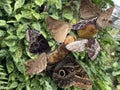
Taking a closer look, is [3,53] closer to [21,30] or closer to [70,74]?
[21,30]

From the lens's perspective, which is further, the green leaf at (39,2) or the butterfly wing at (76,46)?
the green leaf at (39,2)

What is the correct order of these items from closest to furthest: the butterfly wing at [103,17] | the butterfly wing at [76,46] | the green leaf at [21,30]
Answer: the butterfly wing at [76,46], the green leaf at [21,30], the butterfly wing at [103,17]

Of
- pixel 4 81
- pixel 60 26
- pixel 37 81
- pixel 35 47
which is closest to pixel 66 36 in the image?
pixel 60 26

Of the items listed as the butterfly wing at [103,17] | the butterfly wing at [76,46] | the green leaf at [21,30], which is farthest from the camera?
the butterfly wing at [103,17]

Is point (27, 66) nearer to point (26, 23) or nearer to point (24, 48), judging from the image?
point (24, 48)

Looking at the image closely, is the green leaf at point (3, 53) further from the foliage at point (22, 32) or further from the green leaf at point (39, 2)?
the green leaf at point (39, 2)

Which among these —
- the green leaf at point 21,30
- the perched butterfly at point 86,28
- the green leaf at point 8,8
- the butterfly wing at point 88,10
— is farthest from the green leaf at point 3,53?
the butterfly wing at point 88,10
